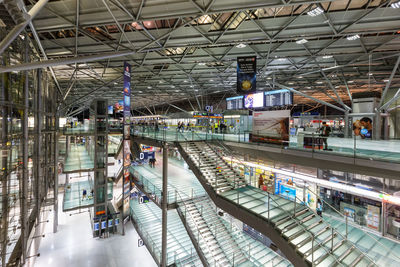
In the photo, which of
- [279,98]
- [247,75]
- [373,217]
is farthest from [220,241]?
[279,98]

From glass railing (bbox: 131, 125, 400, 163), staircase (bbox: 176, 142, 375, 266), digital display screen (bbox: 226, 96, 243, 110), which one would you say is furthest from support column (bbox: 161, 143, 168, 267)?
digital display screen (bbox: 226, 96, 243, 110)

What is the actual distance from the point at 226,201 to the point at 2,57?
9951mm

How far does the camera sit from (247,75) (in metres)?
12.2

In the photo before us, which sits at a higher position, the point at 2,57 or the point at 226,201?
the point at 2,57

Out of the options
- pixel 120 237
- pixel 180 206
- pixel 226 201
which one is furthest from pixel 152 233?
pixel 226 201

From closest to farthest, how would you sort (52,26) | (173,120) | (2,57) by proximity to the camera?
1. (2,57)
2. (52,26)
3. (173,120)

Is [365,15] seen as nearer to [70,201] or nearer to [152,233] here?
[152,233]

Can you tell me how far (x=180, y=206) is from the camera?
12.7m

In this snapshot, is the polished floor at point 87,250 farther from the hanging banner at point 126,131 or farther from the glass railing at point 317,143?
the glass railing at point 317,143

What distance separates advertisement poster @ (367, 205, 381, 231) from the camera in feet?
32.8

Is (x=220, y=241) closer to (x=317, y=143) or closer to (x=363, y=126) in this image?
(x=317, y=143)

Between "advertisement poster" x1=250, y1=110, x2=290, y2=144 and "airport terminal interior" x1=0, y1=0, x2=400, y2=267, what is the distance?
A: 0.07 m

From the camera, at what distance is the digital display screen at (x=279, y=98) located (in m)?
15.7

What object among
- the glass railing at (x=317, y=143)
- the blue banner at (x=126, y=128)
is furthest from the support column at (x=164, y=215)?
the blue banner at (x=126, y=128)
